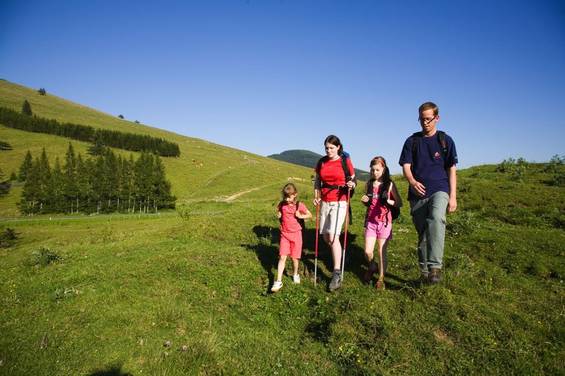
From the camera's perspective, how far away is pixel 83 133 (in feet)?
426

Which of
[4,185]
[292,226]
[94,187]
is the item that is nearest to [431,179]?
[292,226]

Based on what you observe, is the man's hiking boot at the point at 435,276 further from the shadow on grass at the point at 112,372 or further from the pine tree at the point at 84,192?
the pine tree at the point at 84,192

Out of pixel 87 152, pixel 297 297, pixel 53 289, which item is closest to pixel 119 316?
pixel 53 289

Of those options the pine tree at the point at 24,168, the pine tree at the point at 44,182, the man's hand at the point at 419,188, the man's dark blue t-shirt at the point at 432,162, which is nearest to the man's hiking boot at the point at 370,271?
the man's dark blue t-shirt at the point at 432,162

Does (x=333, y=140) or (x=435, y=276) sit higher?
(x=333, y=140)

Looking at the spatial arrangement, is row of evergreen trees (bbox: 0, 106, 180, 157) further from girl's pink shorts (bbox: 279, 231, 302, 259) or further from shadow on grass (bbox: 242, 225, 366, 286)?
girl's pink shorts (bbox: 279, 231, 302, 259)

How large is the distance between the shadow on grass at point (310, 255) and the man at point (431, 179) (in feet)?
7.18

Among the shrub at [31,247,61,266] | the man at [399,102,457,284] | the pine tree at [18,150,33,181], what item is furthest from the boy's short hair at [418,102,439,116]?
the pine tree at [18,150,33,181]

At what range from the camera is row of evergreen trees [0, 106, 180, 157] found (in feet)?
417

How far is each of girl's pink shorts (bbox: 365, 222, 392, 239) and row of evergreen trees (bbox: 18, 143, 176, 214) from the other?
94614 millimetres

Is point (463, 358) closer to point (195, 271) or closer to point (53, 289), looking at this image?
point (195, 271)

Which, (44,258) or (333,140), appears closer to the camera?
(333,140)

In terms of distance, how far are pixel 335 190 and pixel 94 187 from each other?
98.2 m

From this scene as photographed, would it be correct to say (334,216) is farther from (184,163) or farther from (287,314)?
(184,163)
